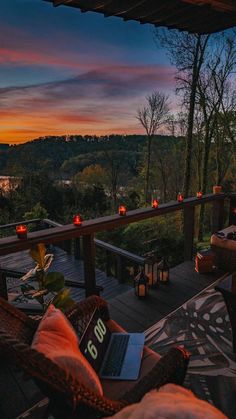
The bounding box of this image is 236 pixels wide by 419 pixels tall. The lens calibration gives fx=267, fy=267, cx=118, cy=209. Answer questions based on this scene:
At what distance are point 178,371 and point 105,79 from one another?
11.0m

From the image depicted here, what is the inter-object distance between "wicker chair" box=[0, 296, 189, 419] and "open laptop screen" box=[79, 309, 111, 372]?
8 centimetres

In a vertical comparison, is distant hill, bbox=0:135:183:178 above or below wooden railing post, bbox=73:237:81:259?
above

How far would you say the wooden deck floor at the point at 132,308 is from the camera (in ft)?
5.62

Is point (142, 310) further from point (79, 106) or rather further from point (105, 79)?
point (79, 106)

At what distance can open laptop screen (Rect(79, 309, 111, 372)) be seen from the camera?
1.31 metres

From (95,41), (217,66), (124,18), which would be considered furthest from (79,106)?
(124,18)

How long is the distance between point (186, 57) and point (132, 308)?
30.6ft

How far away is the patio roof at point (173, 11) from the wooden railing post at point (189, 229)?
2.01 meters

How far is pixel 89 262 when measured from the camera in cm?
255

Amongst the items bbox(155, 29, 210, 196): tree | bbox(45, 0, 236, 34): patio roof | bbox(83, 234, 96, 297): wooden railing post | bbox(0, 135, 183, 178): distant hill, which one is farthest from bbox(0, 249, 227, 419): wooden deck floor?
bbox(0, 135, 183, 178): distant hill

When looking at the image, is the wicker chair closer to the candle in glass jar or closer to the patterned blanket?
the patterned blanket

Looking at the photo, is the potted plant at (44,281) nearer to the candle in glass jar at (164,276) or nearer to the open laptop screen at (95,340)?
the open laptop screen at (95,340)

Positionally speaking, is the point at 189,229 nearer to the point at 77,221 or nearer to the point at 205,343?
the point at 205,343

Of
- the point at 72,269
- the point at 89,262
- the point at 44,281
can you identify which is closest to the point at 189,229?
the point at 89,262
